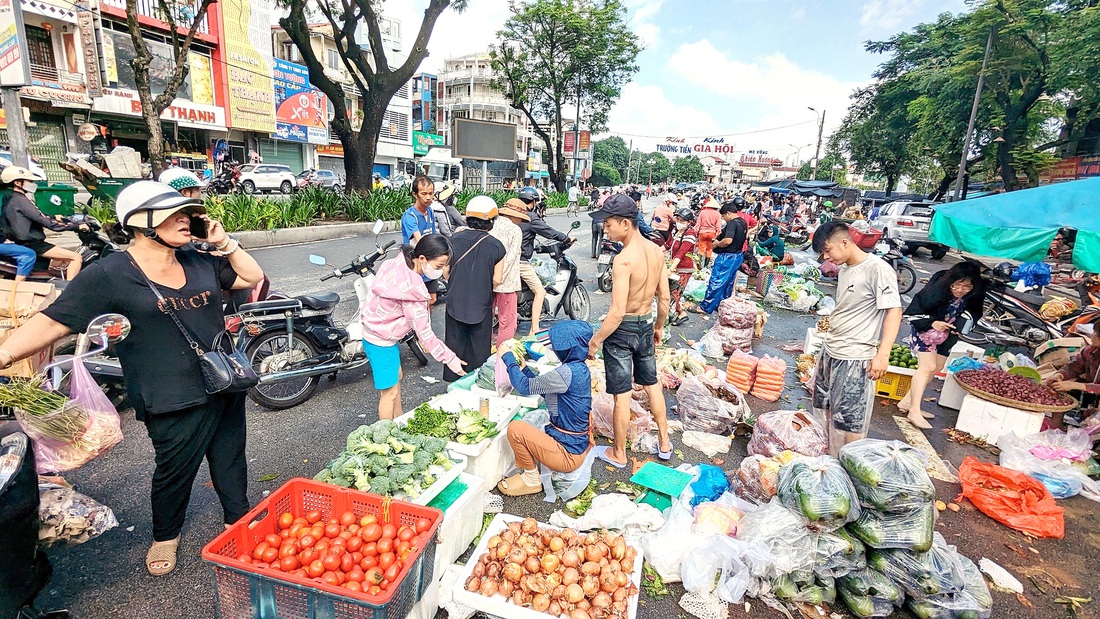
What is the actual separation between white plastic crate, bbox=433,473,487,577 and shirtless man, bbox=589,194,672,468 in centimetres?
122

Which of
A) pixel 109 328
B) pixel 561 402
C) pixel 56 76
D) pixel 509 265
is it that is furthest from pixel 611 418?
pixel 56 76

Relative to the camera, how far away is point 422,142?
43.4 m

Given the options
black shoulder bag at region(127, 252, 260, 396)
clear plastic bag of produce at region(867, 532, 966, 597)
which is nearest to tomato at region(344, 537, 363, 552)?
black shoulder bag at region(127, 252, 260, 396)

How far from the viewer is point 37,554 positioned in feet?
6.93

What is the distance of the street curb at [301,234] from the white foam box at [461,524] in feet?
27.9

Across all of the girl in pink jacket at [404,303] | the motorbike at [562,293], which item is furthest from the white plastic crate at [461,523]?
the motorbike at [562,293]

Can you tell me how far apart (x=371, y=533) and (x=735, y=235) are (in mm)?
7040

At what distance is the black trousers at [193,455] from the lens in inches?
97.5

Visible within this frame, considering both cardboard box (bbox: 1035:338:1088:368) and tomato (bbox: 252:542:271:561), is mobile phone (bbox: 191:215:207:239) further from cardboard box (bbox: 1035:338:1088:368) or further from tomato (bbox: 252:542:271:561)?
cardboard box (bbox: 1035:338:1088:368)

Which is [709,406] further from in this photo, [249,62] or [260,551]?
[249,62]

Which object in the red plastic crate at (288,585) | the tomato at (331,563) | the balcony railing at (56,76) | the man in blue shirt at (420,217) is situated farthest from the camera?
the balcony railing at (56,76)

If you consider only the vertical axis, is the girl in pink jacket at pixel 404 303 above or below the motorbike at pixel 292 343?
above

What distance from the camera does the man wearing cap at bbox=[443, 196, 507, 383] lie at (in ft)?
14.4

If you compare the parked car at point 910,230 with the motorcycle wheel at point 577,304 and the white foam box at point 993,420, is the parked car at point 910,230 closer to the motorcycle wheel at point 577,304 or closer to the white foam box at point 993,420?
the motorcycle wheel at point 577,304
